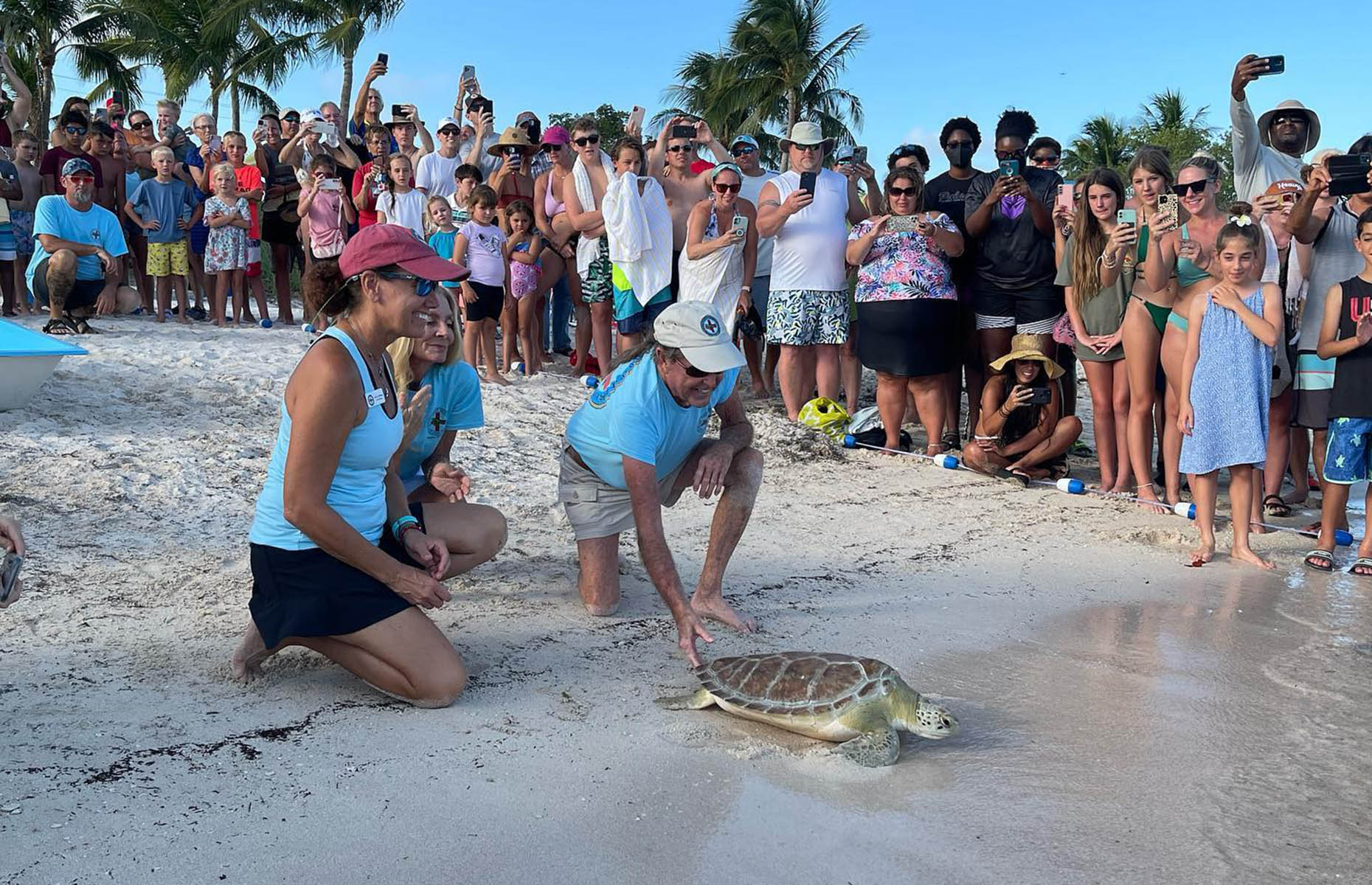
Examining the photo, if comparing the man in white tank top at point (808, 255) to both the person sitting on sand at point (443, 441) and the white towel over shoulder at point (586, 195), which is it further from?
the person sitting on sand at point (443, 441)

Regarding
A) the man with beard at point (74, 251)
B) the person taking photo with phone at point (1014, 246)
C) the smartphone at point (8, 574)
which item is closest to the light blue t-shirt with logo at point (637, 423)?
the smartphone at point (8, 574)

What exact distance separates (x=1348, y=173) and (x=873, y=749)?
4526 millimetres

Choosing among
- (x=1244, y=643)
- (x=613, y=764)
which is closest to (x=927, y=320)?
(x=1244, y=643)

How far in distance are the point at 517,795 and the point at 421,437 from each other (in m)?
1.72

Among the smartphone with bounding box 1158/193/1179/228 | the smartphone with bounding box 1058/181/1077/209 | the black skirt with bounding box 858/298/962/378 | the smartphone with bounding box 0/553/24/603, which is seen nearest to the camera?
the smartphone with bounding box 0/553/24/603

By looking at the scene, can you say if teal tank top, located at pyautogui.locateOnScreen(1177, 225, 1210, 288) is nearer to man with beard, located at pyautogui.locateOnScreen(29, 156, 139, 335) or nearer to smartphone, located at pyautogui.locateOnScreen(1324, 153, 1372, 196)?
smartphone, located at pyautogui.locateOnScreen(1324, 153, 1372, 196)

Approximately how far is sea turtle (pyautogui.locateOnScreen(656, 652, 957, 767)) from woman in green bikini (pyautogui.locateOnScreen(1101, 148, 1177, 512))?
371 cm

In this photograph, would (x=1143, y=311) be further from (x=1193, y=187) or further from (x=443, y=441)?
(x=443, y=441)

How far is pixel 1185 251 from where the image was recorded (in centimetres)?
595

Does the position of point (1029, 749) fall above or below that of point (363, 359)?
below

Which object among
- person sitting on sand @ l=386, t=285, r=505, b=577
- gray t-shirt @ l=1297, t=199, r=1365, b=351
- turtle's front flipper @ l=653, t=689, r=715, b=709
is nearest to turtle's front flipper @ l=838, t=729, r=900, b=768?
turtle's front flipper @ l=653, t=689, r=715, b=709

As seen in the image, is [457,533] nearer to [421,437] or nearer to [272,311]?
[421,437]

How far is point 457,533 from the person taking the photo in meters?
4.09

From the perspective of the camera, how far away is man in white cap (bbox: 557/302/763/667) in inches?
144
